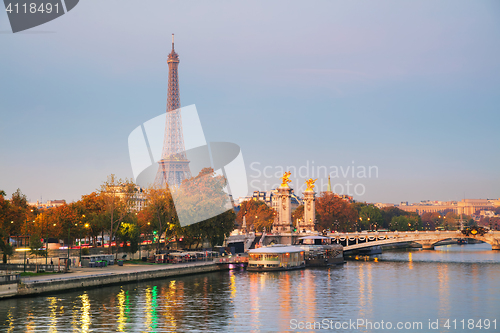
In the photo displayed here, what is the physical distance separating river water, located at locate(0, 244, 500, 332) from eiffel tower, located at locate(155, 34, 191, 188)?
89949 mm

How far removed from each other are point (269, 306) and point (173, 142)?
127m

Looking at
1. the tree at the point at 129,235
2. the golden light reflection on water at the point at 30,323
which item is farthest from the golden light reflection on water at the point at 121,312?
the tree at the point at 129,235

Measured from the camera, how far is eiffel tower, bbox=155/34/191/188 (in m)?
149

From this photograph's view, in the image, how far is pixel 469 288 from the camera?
166ft

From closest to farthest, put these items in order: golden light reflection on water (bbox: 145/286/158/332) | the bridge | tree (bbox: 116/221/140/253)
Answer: golden light reflection on water (bbox: 145/286/158/332) → tree (bbox: 116/221/140/253) → the bridge

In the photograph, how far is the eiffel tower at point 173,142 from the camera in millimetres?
148550

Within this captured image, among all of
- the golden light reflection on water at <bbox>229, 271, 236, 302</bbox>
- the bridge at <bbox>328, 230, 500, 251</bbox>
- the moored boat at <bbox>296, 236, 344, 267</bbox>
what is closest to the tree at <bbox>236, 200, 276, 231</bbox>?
the bridge at <bbox>328, 230, 500, 251</bbox>

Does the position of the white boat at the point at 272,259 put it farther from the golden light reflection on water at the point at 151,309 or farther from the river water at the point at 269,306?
the golden light reflection on water at the point at 151,309

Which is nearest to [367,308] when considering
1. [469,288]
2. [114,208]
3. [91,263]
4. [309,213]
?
[469,288]

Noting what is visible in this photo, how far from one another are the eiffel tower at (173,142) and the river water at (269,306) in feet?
295

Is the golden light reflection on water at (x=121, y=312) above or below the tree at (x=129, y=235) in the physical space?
below

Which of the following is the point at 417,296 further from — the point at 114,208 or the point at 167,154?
the point at 167,154

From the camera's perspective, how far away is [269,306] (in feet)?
135

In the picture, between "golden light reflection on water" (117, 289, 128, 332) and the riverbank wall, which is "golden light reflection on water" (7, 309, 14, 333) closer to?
the riverbank wall
